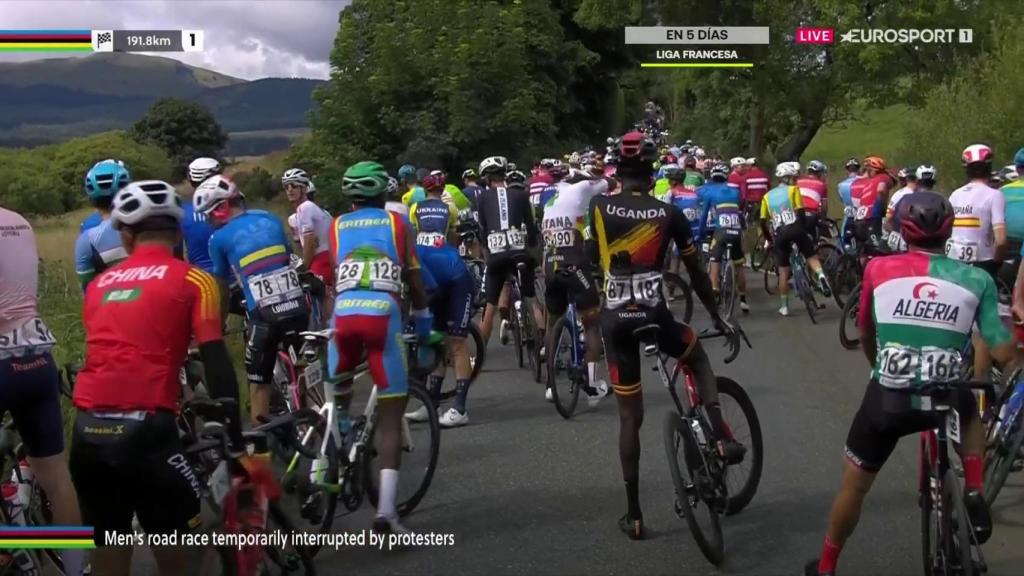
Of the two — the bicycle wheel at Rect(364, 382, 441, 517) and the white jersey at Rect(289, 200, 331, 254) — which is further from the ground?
the white jersey at Rect(289, 200, 331, 254)

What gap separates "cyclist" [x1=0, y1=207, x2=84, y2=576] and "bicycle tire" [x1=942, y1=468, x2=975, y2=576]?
3.98m

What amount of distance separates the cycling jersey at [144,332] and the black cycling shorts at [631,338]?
2673 mm

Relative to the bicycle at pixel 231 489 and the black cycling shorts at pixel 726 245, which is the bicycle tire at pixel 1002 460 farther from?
the black cycling shorts at pixel 726 245

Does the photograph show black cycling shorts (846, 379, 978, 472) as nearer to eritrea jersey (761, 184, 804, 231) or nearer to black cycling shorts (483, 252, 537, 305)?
black cycling shorts (483, 252, 537, 305)

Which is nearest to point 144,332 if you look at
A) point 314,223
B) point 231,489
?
point 231,489

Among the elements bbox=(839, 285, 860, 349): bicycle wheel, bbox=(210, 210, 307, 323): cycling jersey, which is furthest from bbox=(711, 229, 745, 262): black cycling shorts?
bbox=(210, 210, 307, 323): cycling jersey

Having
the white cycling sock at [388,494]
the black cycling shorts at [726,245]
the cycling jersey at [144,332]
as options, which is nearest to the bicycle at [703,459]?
the white cycling sock at [388,494]

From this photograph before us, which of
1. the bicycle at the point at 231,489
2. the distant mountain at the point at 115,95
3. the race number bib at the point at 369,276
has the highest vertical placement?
the distant mountain at the point at 115,95

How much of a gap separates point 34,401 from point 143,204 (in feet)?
4.67

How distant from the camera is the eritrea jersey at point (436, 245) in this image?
9.05m

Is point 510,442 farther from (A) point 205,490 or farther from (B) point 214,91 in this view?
(B) point 214,91

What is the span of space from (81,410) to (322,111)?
26593mm

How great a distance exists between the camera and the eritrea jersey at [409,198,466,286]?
29.7 feet

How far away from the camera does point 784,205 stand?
565 inches
